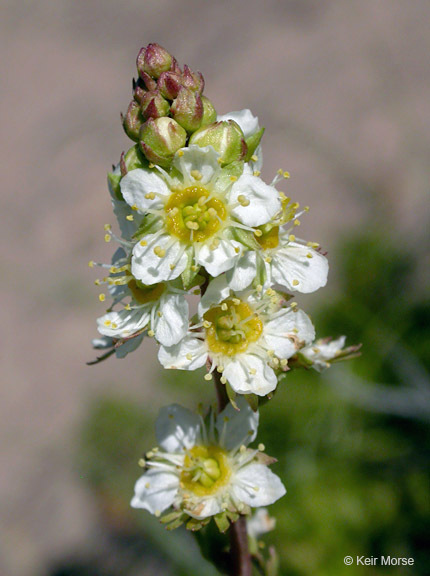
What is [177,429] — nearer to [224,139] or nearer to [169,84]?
[224,139]

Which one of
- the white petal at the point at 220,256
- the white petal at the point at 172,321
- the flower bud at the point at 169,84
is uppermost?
the flower bud at the point at 169,84

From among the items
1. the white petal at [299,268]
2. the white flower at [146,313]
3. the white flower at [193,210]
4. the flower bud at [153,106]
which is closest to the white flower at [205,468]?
the white flower at [146,313]

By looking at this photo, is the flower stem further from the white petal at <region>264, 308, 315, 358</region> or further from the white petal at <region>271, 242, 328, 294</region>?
the white petal at <region>271, 242, 328, 294</region>

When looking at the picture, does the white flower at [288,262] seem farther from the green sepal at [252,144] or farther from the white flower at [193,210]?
the green sepal at [252,144]

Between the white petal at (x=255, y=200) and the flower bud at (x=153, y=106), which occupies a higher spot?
the flower bud at (x=153, y=106)

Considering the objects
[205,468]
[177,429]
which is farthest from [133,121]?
[205,468]

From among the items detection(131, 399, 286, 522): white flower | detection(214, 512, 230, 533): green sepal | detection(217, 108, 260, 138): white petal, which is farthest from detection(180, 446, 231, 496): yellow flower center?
detection(217, 108, 260, 138): white petal

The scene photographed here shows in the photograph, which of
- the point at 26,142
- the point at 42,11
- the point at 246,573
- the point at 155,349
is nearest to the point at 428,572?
the point at 246,573
